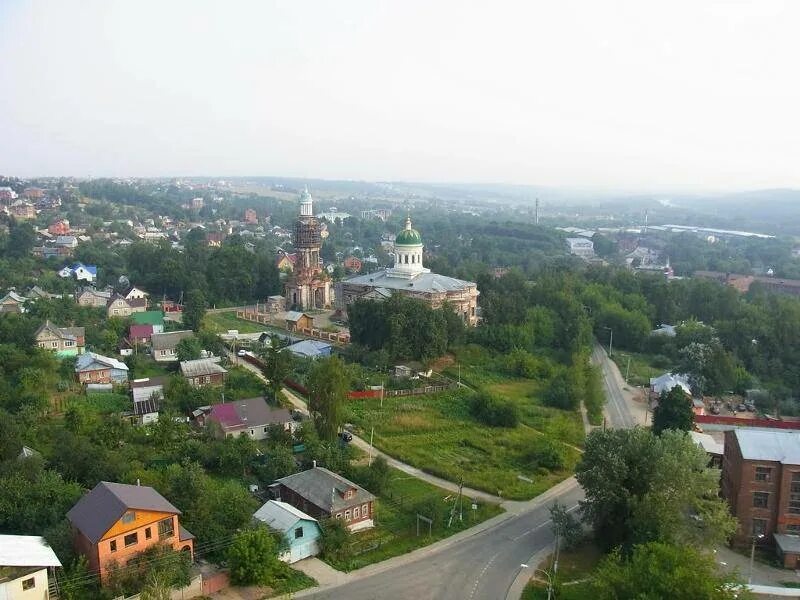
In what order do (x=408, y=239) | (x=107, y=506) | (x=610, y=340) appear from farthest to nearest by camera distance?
(x=408, y=239)
(x=610, y=340)
(x=107, y=506)

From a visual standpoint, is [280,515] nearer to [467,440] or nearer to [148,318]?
[467,440]

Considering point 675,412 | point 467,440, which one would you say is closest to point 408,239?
point 467,440

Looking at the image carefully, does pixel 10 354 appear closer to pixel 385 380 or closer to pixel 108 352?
pixel 108 352

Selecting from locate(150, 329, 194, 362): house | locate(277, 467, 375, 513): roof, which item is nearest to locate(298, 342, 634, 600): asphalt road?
locate(277, 467, 375, 513): roof

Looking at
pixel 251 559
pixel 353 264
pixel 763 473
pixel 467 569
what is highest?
Result: pixel 763 473

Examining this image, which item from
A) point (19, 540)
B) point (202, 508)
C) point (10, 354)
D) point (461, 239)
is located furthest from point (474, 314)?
point (461, 239)

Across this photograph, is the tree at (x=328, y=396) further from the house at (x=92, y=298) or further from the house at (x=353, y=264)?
the house at (x=353, y=264)
